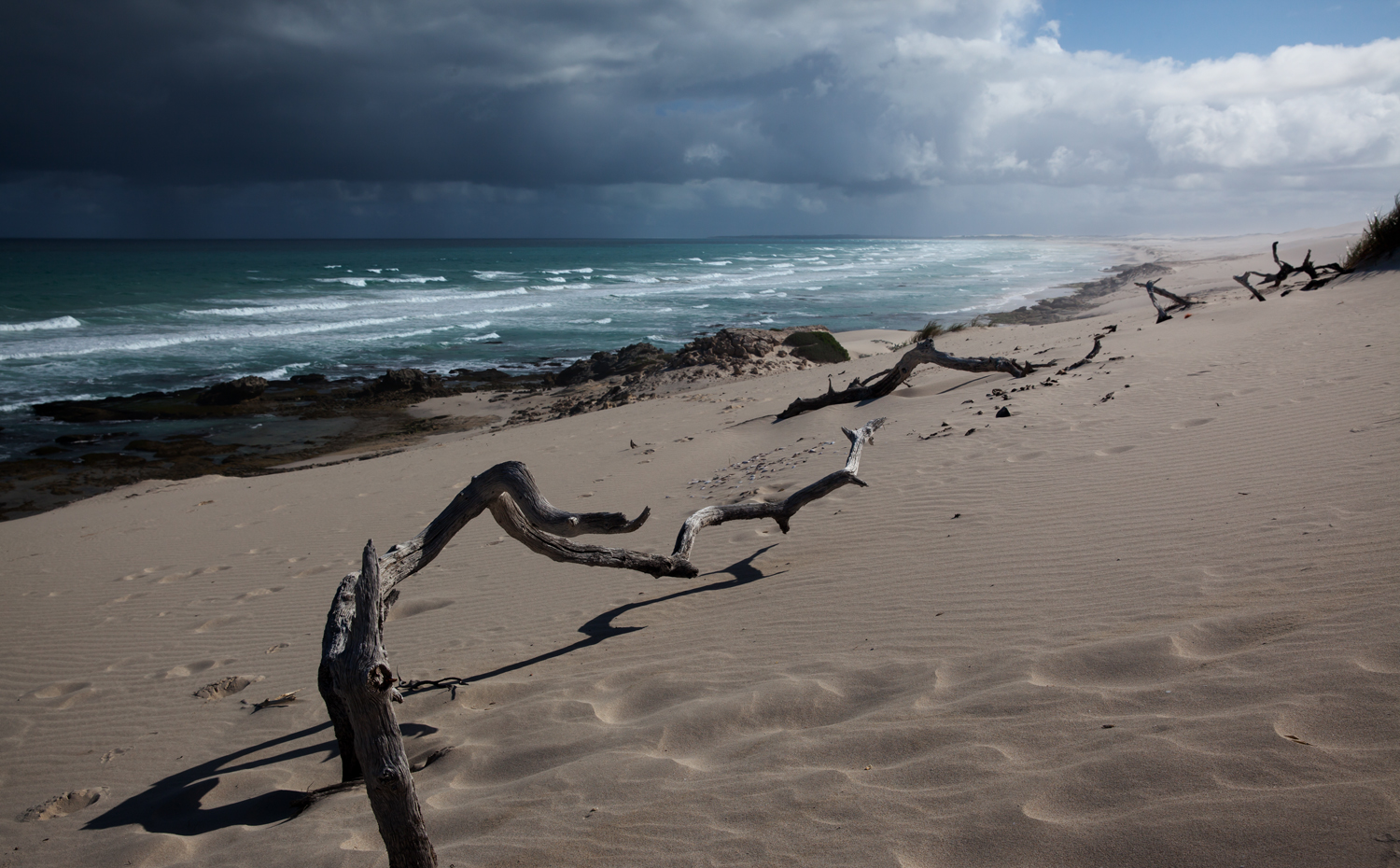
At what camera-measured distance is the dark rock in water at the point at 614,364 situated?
17.4m

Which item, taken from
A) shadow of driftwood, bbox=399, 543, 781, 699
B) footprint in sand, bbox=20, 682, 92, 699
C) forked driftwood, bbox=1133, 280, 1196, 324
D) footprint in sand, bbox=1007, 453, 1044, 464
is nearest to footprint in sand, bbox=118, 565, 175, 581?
footprint in sand, bbox=20, 682, 92, 699

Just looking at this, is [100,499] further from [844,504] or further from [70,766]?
[844,504]

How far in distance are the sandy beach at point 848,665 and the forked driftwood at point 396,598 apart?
0.98ft

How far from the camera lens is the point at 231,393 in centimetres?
1673

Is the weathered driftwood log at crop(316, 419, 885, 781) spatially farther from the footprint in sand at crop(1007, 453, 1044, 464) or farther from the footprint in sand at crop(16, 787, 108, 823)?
the footprint in sand at crop(1007, 453, 1044, 464)

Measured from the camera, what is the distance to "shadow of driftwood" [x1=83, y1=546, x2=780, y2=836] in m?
3.05

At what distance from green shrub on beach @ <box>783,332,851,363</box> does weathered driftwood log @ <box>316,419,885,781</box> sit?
1276 cm

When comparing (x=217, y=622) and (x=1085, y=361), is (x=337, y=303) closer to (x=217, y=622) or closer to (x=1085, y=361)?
(x=217, y=622)

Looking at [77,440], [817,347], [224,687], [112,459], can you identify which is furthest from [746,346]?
[224,687]

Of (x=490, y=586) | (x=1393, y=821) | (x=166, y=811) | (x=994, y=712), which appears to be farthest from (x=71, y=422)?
(x=1393, y=821)

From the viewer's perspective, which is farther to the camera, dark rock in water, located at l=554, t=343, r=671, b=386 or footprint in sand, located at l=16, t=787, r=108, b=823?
dark rock in water, located at l=554, t=343, r=671, b=386

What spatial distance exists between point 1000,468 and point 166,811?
5689 millimetres

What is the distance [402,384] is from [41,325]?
2080 centimetres

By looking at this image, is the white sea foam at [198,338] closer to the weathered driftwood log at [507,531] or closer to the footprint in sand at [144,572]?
the footprint in sand at [144,572]
